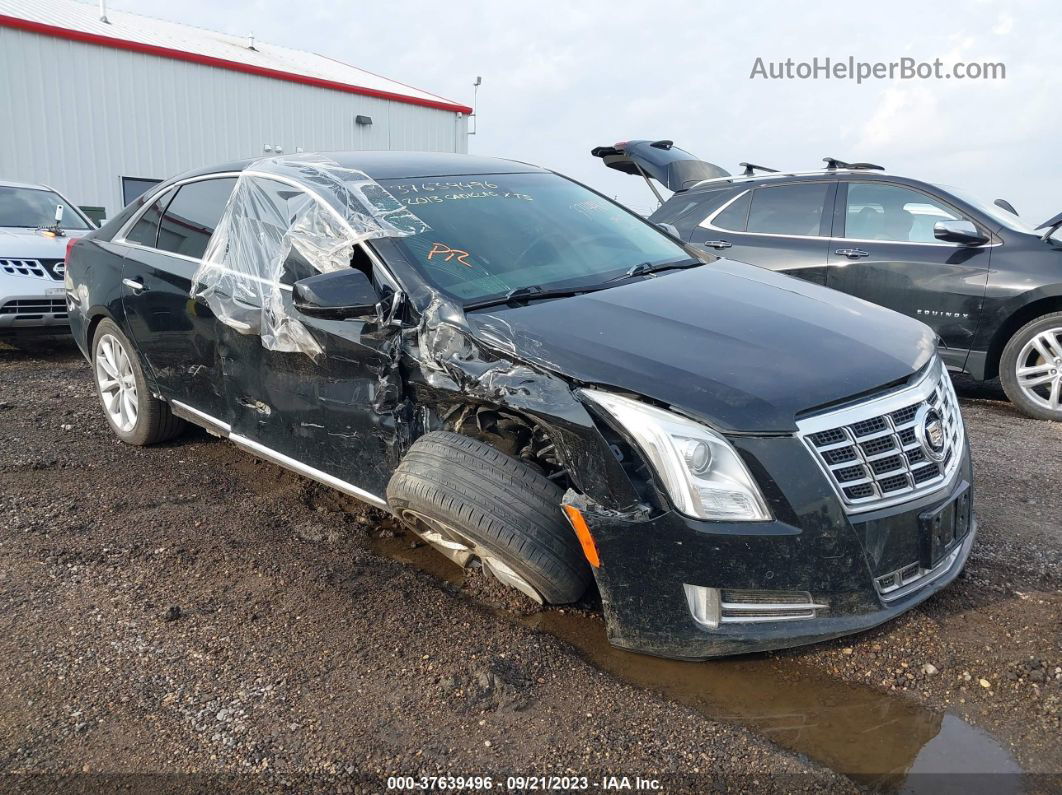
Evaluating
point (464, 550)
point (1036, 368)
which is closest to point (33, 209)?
point (464, 550)

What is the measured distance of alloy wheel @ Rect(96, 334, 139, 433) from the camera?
15.5 feet

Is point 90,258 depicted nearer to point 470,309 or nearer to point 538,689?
point 470,309

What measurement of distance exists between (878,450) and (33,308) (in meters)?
7.22

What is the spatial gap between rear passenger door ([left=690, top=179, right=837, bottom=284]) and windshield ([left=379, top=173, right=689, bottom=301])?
2613mm

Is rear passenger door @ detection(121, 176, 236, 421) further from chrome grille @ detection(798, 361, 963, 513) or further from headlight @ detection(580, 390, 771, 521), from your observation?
chrome grille @ detection(798, 361, 963, 513)

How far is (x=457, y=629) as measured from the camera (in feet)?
9.30

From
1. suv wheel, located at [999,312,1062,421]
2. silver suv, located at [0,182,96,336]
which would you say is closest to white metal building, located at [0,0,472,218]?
silver suv, located at [0,182,96,336]

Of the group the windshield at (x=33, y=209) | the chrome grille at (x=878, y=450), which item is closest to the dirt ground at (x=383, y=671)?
the chrome grille at (x=878, y=450)

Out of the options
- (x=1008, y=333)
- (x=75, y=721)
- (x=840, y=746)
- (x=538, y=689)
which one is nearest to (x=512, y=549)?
(x=538, y=689)

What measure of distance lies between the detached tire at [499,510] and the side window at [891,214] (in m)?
4.56

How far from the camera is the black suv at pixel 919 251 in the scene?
220 inches

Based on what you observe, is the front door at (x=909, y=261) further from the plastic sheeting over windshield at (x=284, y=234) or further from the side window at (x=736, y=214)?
the plastic sheeting over windshield at (x=284, y=234)

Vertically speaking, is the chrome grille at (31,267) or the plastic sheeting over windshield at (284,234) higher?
the plastic sheeting over windshield at (284,234)

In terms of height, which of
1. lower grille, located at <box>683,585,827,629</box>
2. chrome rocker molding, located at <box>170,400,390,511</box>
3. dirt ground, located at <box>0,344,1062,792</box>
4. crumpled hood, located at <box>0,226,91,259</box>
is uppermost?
crumpled hood, located at <box>0,226,91,259</box>
